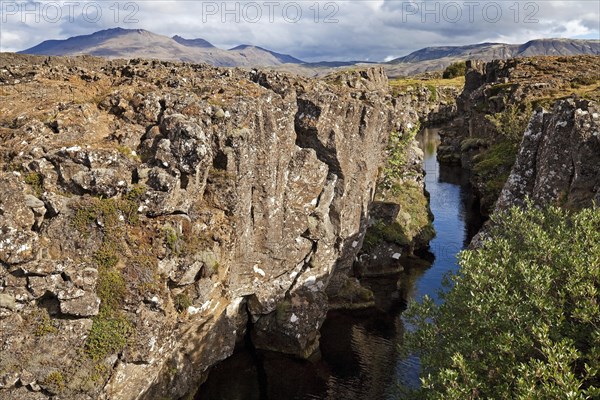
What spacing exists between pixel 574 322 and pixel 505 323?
8.86ft

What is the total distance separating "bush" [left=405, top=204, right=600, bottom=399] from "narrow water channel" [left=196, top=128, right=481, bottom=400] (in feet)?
25.8

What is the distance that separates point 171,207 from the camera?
1190 inches

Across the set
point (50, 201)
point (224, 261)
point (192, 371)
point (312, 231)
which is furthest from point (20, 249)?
point (312, 231)

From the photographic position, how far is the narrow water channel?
1510 inches

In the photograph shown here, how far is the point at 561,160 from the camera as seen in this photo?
1790 inches

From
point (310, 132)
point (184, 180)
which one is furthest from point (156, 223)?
point (310, 132)

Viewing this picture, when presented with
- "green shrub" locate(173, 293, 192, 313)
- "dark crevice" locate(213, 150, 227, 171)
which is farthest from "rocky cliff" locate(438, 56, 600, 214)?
"green shrub" locate(173, 293, 192, 313)

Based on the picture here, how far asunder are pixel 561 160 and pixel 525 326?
3099cm

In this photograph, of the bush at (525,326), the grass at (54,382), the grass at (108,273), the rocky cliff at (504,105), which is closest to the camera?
the bush at (525,326)

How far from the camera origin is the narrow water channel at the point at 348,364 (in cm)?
3834

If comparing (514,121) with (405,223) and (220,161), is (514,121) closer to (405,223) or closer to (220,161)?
(405,223)

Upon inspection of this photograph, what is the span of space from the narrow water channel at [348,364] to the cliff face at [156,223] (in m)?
2.17

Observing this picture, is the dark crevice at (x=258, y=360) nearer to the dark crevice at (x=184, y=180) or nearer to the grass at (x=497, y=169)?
the dark crevice at (x=184, y=180)

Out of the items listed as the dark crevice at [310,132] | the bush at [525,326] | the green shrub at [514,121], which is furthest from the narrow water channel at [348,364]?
the green shrub at [514,121]
